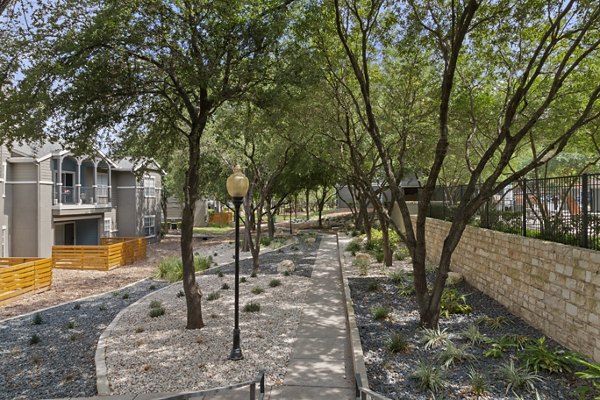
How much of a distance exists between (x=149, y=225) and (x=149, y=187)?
2.89m

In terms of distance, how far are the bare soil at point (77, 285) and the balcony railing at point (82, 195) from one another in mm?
4796

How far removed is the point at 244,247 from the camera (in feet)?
75.7

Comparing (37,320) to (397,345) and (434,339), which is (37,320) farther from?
(434,339)

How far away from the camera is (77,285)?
15656 mm

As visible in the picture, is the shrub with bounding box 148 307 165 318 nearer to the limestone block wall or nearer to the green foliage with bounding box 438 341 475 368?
the green foliage with bounding box 438 341 475 368

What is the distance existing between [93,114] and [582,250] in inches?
383

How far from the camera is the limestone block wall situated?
21.1ft

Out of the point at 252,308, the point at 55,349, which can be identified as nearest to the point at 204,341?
the point at 252,308

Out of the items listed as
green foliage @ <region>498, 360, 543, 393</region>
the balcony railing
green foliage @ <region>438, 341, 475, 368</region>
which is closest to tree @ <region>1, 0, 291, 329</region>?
green foliage @ <region>438, 341, 475, 368</region>

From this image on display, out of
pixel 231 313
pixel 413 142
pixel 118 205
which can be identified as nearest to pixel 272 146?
pixel 413 142

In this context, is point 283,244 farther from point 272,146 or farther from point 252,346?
point 252,346

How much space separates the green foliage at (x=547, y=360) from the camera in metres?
6.11

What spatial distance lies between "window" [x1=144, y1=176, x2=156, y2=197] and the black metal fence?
25.0 metres

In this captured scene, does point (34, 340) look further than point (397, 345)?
Yes
